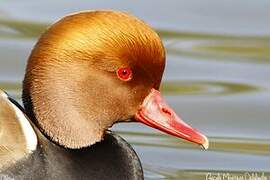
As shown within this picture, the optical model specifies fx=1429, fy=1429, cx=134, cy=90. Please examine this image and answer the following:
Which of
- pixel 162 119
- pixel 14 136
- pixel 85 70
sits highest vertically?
pixel 85 70

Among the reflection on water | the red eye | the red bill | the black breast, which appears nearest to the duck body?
the black breast

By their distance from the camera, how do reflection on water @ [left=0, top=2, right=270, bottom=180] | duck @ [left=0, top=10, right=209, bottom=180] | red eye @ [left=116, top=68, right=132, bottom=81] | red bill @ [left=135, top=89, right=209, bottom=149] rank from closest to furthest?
duck @ [left=0, top=10, right=209, bottom=180]
red eye @ [left=116, top=68, right=132, bottom=81]
red bill @ [left=135, top=89, right=209, bottom=149]
reflection on water @ [left=0, top=2, right=270, bottom=180]

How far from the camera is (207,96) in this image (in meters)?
10.5

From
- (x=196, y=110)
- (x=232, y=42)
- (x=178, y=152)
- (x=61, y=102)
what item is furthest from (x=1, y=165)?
(x=232, y=42)

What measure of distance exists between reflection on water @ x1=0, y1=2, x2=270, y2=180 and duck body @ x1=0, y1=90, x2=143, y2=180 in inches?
41.2

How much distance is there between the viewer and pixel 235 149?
31.1 feet

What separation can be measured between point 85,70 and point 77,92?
0.42 ft

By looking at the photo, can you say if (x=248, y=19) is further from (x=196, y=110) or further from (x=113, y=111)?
(x=113, y=111)

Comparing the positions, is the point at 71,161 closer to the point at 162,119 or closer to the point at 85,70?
the point at 85,70

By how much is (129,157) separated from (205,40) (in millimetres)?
3963

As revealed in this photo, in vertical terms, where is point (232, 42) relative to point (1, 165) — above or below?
above

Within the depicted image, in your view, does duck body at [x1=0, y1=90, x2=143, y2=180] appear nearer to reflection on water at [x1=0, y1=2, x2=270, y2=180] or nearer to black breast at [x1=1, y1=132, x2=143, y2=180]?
black breast at [x1=1, y1=132, x2=143, y2=180]

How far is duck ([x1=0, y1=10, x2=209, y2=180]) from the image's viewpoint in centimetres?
752

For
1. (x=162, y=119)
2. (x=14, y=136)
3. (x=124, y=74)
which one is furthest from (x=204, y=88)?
(x=14, y=136)
